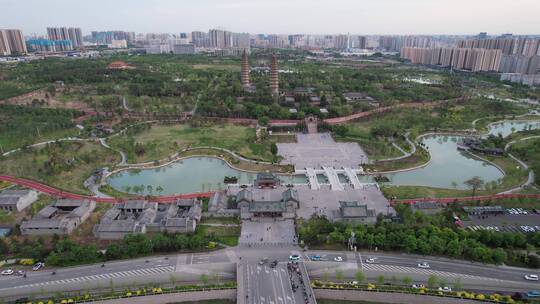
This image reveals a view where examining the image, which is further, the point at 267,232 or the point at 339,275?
the point at 267,232

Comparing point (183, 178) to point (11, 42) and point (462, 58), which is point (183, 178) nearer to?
point (462, 58)

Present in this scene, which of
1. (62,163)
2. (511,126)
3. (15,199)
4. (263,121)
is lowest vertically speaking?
(511,126)

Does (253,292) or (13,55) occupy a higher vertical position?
(13,55)

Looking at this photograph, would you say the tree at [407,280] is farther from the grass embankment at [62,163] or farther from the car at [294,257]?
the grass embankment at [62,163]

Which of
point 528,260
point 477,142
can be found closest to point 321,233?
point 528,260

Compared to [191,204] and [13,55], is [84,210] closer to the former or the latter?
[191,204]

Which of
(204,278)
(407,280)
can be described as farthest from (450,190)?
(204,278)

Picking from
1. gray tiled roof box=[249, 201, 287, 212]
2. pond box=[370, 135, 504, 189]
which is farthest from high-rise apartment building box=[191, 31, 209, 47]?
gray tiled roof box=[249, 201, 287, 212]
